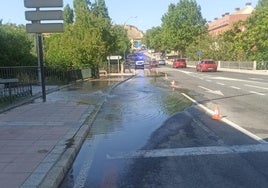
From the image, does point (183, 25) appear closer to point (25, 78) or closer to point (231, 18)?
point (231, 18)

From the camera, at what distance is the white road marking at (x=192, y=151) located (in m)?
8.16

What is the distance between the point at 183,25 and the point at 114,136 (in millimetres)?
106650

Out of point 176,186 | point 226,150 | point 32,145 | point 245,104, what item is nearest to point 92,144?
point 32,145

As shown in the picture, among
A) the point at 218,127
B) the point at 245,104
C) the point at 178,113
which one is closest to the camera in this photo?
the point at 218,127

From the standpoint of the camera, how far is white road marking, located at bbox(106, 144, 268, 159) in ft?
26.8

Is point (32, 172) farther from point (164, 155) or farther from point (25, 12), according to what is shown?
point (25, 12)

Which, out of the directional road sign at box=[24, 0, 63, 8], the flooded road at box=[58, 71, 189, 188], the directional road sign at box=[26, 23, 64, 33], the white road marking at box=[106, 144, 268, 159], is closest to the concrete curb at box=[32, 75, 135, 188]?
the flooded road at box=[58, 71, 189, 188]

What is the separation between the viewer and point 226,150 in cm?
832

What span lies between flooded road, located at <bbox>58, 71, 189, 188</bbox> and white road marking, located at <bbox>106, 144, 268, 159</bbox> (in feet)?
1.07

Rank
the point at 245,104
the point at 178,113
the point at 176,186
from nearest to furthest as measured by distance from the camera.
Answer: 1. the point at 176,186
2. the point at 178,113
3. the point at 245,104

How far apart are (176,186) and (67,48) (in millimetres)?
33416

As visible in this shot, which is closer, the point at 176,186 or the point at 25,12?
the point at 176,186

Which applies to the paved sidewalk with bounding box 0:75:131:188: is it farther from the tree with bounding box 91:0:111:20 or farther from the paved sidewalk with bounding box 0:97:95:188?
the tree with bounding box 91:0:111:20

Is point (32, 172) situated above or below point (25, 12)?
below
